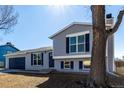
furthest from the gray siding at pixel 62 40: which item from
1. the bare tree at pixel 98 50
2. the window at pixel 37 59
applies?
the bare tree at pixel 98 50

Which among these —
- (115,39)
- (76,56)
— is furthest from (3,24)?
(115,39)

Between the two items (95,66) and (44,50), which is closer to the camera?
(95,66)

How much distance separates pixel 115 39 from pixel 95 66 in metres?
9.45

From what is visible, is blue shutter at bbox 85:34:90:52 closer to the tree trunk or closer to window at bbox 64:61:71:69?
window at bbox 64:61:71:69

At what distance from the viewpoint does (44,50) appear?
2705 centimetres

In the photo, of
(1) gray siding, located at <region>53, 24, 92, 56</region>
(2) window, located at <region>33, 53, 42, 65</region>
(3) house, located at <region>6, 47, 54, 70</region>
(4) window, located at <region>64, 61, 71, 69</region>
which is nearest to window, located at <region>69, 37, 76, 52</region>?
(1) gray siding, located at <region>53, 24, 92, 56</region>

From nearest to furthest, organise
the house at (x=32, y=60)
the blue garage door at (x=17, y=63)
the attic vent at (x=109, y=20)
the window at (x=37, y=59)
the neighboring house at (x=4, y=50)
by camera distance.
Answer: the attic vent at (x=109, y=20), the house at (x=32, y=60), the window at (x=37, y=59), the blue garage door at (x=17, y=63), the neighboring house at (x=4, y=50)

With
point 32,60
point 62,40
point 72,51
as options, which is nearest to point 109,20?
point 72,51

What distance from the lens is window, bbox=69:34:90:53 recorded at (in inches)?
829

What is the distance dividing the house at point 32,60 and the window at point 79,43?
413 cm

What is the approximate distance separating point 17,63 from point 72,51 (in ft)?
42.6

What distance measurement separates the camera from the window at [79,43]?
2106 centimetres

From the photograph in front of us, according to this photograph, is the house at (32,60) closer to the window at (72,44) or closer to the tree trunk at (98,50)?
the window at (72,44)

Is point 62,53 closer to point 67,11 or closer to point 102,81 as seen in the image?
point 67,11
